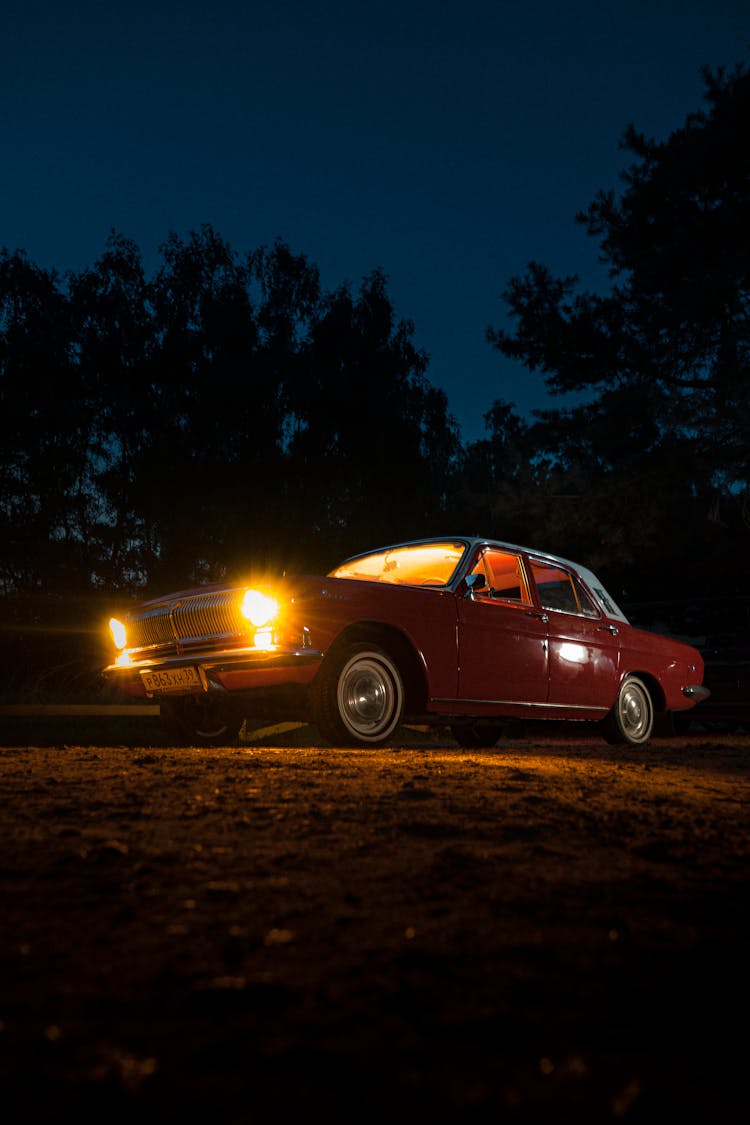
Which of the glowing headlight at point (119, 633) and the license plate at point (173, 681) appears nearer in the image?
the license plate at point (173, 681)

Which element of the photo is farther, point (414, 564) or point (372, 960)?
point (414, 564)

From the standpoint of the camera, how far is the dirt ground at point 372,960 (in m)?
1.43

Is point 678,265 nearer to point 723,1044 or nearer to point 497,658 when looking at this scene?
point 497,658

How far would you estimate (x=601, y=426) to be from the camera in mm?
19297

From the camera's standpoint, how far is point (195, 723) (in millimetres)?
8055

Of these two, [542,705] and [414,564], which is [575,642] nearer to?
[542,705]

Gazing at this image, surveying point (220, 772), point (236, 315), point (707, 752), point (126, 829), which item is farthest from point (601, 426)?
point (126, 829)

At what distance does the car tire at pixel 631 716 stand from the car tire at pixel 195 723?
12.0 feet

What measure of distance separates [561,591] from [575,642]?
0.59 meters

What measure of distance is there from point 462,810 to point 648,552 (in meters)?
17.0

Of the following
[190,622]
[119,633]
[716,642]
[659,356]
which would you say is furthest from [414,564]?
[659,356]

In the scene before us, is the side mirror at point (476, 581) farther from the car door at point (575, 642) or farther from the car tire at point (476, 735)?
the car tire at point (476, 735)

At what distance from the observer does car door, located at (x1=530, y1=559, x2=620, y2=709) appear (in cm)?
837

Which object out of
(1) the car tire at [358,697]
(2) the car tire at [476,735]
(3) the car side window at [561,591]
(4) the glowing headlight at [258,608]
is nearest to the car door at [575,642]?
(3) the car side window at [561,591]
